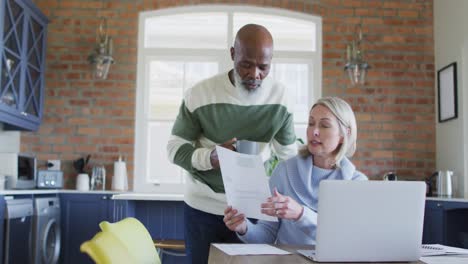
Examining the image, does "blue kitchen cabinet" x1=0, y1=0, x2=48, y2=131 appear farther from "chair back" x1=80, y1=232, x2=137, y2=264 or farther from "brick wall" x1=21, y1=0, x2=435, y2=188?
"chair back" x1=80, y1=232, x2=137, y2=264

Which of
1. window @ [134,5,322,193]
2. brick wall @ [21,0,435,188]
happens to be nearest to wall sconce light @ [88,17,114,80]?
brick wall @ [21,0,435,188]

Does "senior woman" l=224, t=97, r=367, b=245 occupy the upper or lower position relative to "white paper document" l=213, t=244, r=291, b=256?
upper

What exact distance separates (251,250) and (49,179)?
355 cm

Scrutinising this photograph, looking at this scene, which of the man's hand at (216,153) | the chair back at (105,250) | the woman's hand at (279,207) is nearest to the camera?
the chair back at (105,250)

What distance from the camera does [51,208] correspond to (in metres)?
4.46

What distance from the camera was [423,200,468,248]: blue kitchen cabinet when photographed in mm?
4148

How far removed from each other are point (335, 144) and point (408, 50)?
144 inches

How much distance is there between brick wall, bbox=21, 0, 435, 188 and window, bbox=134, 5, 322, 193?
103 millimetres

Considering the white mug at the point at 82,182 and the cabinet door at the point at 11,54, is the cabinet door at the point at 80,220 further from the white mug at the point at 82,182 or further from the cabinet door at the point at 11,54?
the cabinet door at the point at 11,54

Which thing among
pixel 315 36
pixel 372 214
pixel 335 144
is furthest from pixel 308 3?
pixel 372 214

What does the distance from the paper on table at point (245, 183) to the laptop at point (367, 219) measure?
326mm

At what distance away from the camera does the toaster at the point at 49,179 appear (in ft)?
15.4

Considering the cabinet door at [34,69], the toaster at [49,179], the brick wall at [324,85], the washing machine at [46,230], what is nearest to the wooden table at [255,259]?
the washing machine at [46,230]

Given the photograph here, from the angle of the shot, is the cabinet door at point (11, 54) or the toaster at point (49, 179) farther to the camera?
the toaster at point (49, 179)
